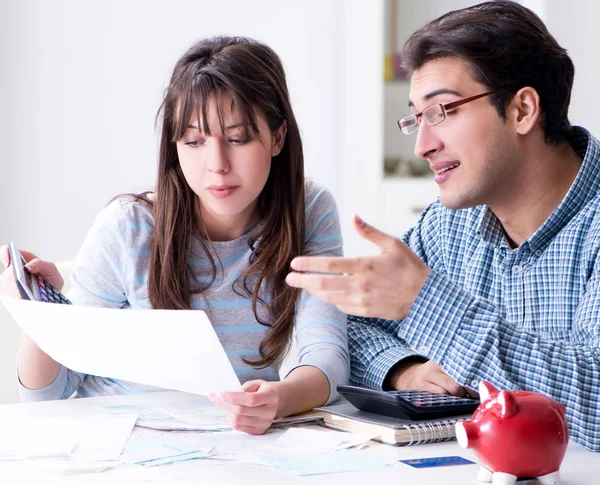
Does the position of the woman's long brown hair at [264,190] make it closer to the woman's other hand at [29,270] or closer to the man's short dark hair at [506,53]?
the woman's other hand at [29,270]

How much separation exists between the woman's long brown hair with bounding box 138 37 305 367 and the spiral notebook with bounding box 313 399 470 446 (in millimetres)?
375

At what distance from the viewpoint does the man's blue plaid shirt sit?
Answer: 1.12 m

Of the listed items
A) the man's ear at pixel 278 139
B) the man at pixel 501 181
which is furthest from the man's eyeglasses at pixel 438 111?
the man's ear at pixel 278 139

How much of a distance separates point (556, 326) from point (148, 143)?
2.20 m

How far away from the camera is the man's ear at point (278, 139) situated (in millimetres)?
1590

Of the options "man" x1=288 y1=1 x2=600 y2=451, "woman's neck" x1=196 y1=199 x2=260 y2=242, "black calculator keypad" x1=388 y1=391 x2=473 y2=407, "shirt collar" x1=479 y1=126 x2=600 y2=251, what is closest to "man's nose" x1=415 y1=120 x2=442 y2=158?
"man" x1=288 y1=1 x2=600 y2=451

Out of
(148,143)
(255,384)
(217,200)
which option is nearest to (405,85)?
(148,143)

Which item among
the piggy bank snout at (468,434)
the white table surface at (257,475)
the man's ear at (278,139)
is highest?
the man's ear at (278,139)

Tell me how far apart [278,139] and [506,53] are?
448mm

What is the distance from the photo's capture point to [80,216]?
10.4 ft

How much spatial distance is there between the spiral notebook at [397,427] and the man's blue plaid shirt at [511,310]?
7cm

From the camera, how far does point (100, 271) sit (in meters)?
1.53

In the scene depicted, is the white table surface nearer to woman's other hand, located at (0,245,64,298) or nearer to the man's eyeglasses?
woman's other hand, located at (0,245,64,298)

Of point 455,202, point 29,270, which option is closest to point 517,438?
point 455,202
